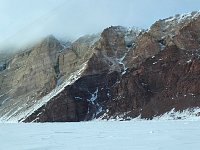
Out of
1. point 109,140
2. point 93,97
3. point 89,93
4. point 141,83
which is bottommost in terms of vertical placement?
point 109,140

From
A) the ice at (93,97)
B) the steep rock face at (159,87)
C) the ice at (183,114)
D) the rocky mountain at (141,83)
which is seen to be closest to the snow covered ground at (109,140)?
the ice at (183,114)

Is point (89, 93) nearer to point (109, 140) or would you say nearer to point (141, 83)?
point (141, 83)

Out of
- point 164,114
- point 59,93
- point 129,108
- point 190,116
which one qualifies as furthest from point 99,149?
point 59,93

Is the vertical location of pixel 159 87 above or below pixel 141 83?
below

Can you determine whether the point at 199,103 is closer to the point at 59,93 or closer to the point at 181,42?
the point at 181,42

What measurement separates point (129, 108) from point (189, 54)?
3314 cm

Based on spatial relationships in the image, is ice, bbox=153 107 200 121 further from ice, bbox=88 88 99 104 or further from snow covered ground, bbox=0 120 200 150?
snow covered ground, bbox=0 120 200 150

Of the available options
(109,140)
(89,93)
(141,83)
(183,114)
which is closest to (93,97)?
(89,93)

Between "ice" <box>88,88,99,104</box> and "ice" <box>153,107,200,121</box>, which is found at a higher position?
"ice" <box>88,88,99,104</box>

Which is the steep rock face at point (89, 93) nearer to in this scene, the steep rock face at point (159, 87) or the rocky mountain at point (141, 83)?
the rocky mountain at point (141, 83)

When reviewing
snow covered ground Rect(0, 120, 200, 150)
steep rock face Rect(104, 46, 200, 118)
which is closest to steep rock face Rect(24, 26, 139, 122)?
steep rock face Rect(104, 46, 200, 118)

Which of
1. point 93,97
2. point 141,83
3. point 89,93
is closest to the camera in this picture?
point 141,83

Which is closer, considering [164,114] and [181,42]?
[164,114]

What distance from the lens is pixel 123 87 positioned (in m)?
172
